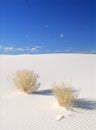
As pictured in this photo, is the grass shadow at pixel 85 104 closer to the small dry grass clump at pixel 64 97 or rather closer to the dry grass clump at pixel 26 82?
the small dry grass clump at pixel 64 97

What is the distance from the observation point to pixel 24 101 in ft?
28.4

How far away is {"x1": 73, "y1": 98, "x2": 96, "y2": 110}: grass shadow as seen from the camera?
7926mm

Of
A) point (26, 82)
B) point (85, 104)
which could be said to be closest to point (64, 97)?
point (85, 104)

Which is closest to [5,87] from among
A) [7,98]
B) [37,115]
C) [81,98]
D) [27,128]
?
[7,98]

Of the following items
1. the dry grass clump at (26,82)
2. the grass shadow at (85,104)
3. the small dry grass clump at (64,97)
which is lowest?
the grass shadow at (85,104)

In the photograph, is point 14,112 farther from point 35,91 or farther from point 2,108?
point 35,91

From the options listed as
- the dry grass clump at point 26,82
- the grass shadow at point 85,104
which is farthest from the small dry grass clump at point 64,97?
the dry grass clump at point 26,82

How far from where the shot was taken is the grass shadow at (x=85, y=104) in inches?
312

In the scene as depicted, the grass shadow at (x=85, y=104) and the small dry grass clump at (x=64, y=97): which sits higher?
the small dry grass clump at (x=64, y=97)

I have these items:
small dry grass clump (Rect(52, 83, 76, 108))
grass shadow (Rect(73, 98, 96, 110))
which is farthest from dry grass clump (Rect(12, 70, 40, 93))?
grass shadow (Rect(73, 98, 96, 110))

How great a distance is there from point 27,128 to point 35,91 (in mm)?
3936

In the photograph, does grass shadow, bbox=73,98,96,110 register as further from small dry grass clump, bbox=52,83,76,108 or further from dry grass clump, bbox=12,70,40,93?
dry grass clump, bbox=12,70,40,93

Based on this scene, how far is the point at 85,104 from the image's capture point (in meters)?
8.20

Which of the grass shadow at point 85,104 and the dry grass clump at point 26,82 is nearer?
the grass shadow at point 85,104
